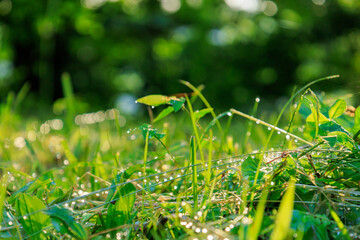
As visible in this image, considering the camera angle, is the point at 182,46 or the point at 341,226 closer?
the point at 341,226

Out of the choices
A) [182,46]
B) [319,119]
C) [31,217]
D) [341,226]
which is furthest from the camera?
[182,46]

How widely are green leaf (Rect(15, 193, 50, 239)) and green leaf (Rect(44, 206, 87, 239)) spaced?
0.07 metres

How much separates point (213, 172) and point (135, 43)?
6.25m

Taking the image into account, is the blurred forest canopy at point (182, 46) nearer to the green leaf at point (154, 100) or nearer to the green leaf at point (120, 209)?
Result: the green leaf at point (154, 100)

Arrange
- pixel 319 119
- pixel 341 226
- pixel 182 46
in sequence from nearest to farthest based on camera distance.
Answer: pixel 341 226, pixel 319 119, pixel 182 46

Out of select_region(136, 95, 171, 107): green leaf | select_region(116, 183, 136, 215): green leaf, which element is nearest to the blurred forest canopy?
select_region(136, 95, 171, 107): green leaf

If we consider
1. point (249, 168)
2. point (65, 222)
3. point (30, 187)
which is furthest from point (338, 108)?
point (30, 187)

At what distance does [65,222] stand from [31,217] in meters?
0.11

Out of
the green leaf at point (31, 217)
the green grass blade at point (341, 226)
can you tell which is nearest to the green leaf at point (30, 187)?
the green leaf at point (31, 217)

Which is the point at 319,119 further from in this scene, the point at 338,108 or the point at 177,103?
the point at 177,103

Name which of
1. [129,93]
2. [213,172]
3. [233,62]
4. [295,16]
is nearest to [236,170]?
[213,172]

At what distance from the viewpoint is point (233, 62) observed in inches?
233

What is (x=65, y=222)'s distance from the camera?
56cm

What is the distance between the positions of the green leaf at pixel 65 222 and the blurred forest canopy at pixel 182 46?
16.6 feet
